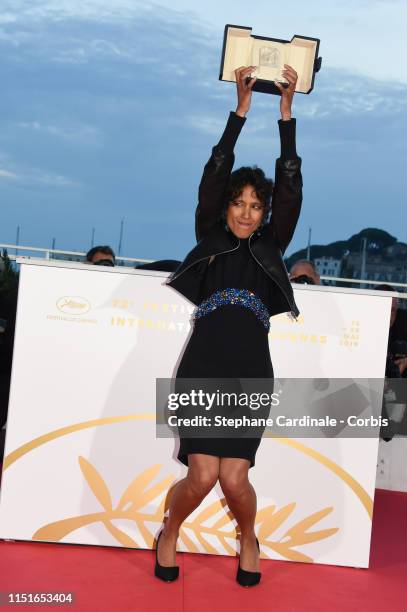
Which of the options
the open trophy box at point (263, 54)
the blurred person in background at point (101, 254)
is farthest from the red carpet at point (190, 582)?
the blurred person in background at point (101, 254)

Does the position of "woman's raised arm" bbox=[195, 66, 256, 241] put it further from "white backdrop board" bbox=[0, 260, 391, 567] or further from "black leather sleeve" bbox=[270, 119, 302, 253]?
"white backdrop board" bbox=[0, 260, 391, 567]

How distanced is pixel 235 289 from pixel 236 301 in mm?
48

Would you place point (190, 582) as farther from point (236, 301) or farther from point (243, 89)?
point (243, 89)

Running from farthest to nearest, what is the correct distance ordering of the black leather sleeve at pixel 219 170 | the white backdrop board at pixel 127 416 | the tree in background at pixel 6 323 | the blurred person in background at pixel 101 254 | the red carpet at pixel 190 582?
the blurred person in background at pixel 101 254 → the tree in background at pixel 6 323 → the white backdrop board at pixel 127 416 → the black leather sleeve at pixel 219 170 → the red carpet at pixel 190 582

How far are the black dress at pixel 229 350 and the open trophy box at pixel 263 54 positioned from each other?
0.67 metres

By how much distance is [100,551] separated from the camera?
320 centimetres

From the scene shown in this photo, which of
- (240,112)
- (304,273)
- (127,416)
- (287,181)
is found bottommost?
(127,416)

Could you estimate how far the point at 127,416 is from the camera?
10.5 feet

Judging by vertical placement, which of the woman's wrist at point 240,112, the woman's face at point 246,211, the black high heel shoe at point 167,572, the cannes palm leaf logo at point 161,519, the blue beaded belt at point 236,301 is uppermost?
the woman's wrist at point 240,112

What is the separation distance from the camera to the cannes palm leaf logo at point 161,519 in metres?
3.21

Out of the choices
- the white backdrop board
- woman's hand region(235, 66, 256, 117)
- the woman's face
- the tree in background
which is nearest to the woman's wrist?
woman's hand region(235, 66, 256, 117)

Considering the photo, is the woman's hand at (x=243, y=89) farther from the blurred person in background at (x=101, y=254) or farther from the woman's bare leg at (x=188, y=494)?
the blurred person in background at (x=101, y=254)

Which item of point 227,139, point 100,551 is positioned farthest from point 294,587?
point 227,139

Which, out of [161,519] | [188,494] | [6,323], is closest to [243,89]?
[188,494]
